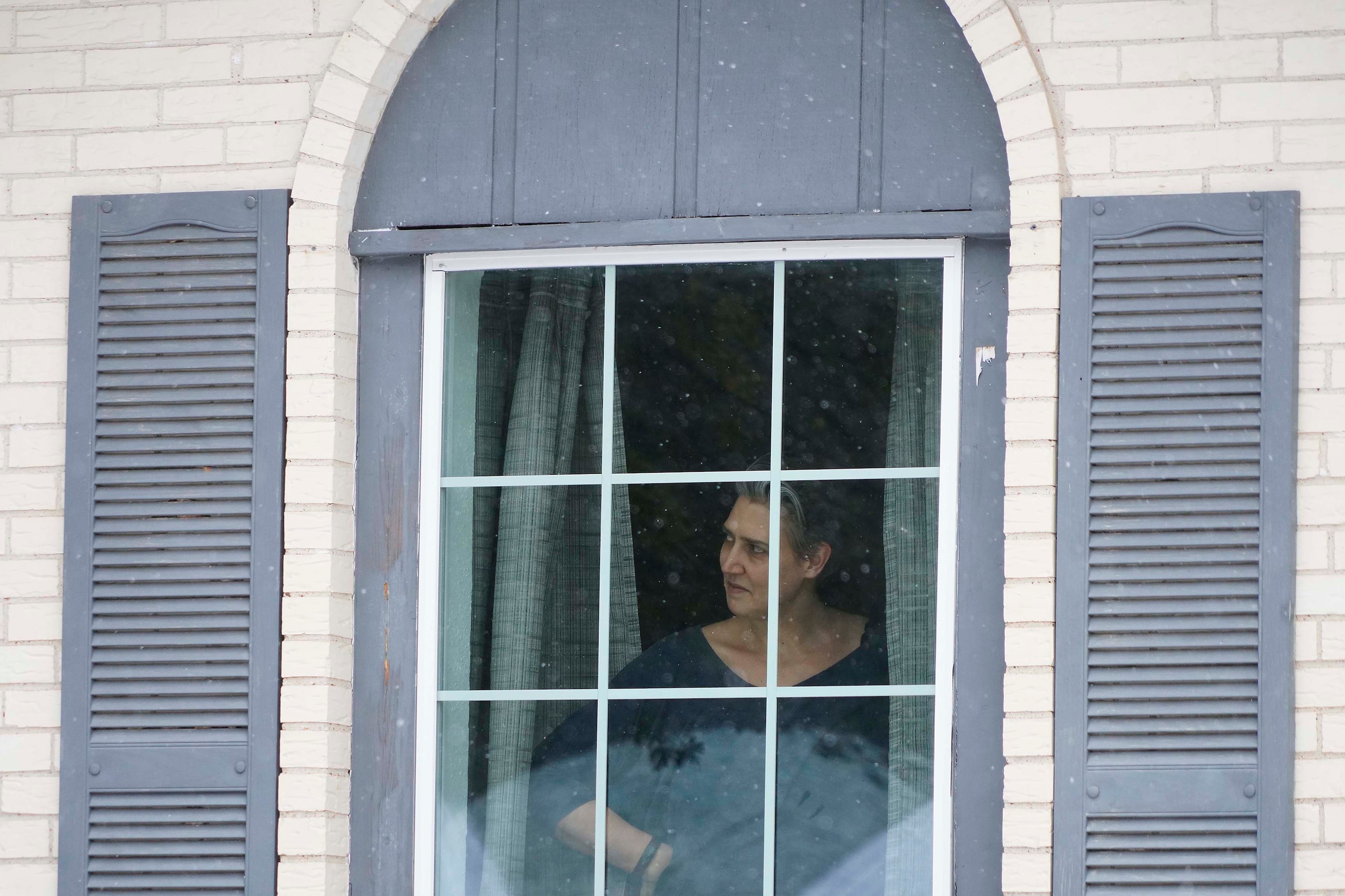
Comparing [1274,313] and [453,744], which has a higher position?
[1274,313]

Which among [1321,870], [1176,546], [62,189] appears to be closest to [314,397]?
[62,189]

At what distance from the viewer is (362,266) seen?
10.9 ft

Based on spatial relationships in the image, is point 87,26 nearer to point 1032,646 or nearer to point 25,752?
point 25,752

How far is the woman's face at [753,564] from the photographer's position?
3.20 meters

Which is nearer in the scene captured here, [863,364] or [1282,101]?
[1282,101]

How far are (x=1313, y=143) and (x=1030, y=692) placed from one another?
1212mm

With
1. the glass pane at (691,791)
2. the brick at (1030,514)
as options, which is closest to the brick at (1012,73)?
the brick at (1030,514)

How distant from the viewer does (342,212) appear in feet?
10.7

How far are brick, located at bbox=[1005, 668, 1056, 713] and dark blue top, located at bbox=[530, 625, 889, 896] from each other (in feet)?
1.00

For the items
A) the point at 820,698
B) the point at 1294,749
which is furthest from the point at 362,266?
the point at 1294,749

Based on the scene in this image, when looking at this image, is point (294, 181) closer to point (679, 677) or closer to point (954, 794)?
point (679, 677)

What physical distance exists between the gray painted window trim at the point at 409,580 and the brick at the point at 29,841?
642 mm

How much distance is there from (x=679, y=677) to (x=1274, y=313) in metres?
1.40

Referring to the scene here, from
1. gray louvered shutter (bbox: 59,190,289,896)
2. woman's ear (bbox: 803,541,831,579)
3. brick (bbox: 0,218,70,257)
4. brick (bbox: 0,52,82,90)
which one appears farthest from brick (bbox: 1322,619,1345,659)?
brick (bbox: 0,52,82,90)
